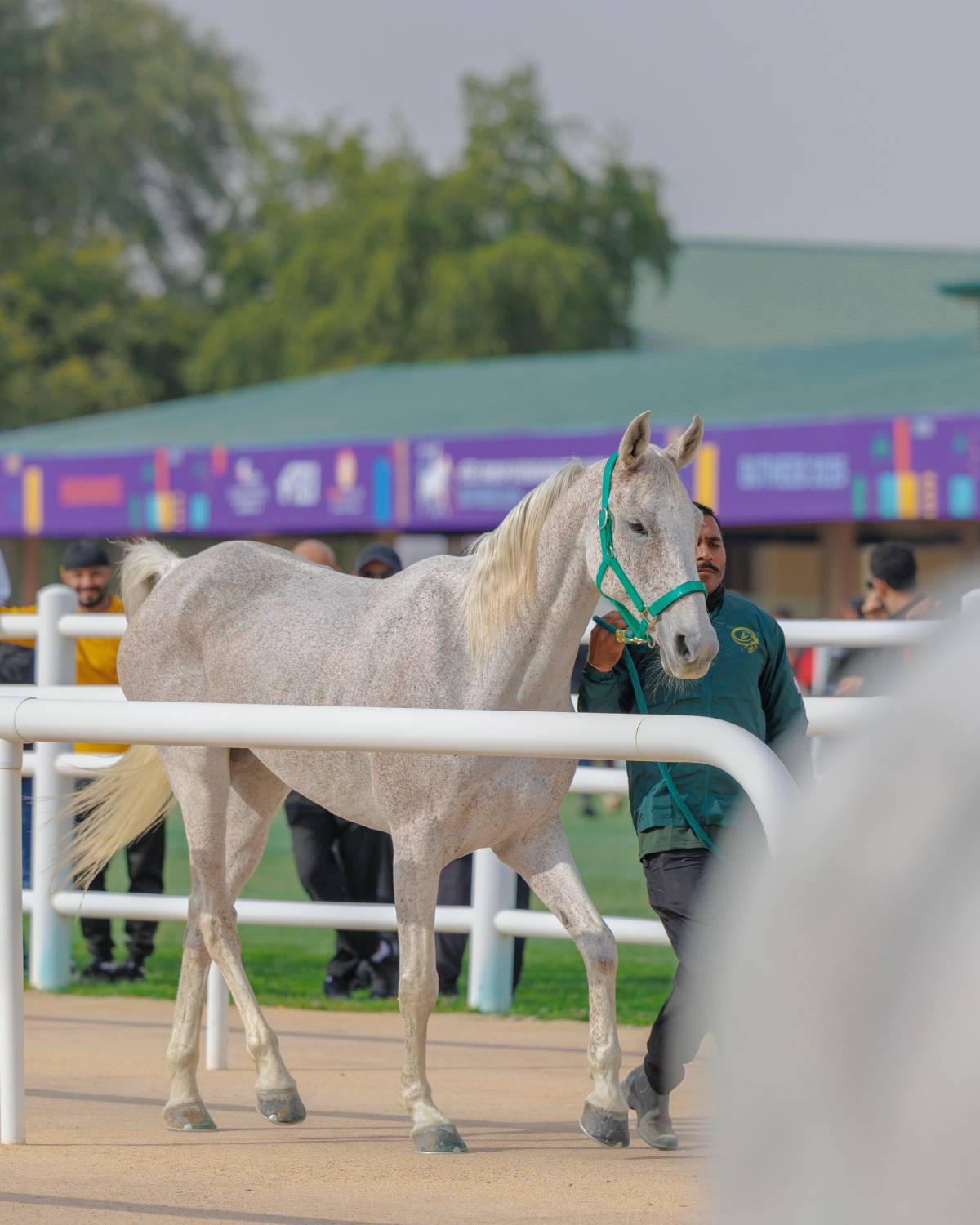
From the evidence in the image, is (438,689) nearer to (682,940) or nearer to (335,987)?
(682,940)

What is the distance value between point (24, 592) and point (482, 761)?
20.4 meters

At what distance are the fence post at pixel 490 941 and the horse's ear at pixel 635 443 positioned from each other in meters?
2.53

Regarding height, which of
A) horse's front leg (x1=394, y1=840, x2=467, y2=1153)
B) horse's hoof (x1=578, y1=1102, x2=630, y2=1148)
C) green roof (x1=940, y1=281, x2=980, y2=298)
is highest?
green roof (x1=940, y1=281, x2=980, y2=298)

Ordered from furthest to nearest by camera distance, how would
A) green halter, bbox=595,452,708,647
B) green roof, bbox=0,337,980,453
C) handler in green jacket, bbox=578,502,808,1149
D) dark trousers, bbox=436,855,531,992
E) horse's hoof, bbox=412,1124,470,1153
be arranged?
1. green roof, bbox=0,337,980,453
2. dark trousers, bbox=436,855,531,992
3. horse's hoof, bbox=412,1124,470,1153
4. handler in green jacket, bbox=578,502,808,1149
5. green halter, bbox=595,452,708,647

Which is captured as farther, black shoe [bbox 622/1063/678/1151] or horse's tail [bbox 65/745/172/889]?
horse's tail [bbox 65/745/172/889]

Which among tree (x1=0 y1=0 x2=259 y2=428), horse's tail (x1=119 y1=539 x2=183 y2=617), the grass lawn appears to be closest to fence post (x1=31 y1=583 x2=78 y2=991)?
the grass lawn

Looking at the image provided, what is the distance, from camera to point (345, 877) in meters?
7.55

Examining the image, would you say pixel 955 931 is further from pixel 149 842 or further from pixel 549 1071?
pixel 149 842

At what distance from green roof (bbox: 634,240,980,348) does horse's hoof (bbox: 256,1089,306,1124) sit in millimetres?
39657

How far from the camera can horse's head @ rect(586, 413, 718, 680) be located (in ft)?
12.7

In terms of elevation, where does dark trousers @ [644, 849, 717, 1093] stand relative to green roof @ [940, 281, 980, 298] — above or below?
below

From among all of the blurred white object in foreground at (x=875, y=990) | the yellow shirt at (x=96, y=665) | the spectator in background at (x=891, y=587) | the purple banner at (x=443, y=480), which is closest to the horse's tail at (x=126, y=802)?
the yellow shirt at (x=96, y=665)

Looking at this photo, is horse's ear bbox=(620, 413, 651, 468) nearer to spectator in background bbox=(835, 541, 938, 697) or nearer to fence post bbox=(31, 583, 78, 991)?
spectator in background bbox=(835, 541, 938, 697)

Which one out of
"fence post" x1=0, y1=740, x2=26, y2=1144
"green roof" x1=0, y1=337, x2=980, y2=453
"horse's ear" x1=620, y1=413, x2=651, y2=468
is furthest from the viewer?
"green roof" x1=0, y1=337, x2=980, y2=453
